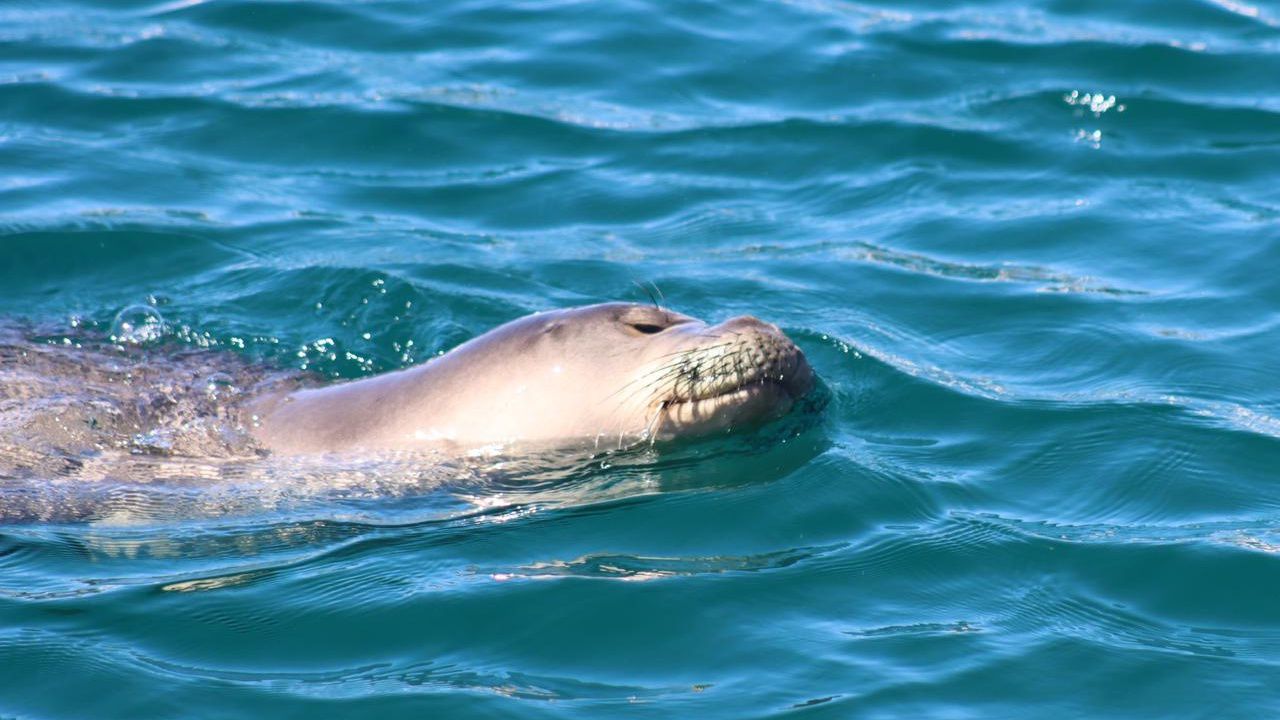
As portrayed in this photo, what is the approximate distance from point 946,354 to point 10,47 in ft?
26.5

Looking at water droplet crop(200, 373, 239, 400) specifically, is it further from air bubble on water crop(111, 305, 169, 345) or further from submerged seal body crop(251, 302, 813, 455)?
air bubble on water crop(111, 305, 169, 345)

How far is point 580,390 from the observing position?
259 inches

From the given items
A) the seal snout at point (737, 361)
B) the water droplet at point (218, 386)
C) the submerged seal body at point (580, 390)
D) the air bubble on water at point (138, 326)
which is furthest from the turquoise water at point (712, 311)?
the water droplet at point (218, 386)

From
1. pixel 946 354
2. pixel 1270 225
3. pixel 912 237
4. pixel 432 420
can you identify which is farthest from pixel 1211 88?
pixel 432 420

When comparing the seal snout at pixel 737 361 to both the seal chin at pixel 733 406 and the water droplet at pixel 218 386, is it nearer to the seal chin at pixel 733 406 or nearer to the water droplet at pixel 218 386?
the seal chin at pixel 733 406

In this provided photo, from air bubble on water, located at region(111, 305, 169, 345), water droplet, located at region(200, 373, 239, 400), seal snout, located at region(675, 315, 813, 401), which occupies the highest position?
seal snout, located at region(675, 315, 813, 401)

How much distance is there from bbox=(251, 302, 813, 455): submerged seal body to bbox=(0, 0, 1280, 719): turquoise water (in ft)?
0.67

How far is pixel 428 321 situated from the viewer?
334 inches

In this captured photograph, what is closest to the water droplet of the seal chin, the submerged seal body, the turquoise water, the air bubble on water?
the submerged seal body

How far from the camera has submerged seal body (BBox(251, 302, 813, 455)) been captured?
252 inches

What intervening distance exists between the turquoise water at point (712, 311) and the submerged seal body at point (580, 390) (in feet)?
0.67

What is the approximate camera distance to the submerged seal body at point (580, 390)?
6.39 m

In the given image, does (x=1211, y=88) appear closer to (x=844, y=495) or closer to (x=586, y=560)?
(x=844, y=495)

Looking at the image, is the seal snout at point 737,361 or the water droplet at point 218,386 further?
the water droplet at point 218,386
